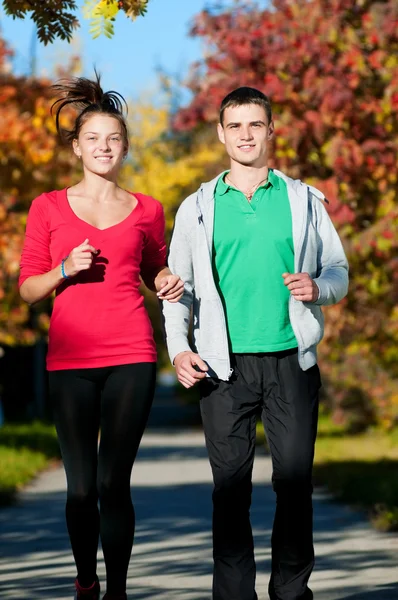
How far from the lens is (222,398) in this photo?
5.10 m

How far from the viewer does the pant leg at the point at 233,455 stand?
507cm

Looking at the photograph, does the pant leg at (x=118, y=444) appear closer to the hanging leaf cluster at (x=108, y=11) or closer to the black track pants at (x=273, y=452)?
the black track pants at (x=273, y=452)

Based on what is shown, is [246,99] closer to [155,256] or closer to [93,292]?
[155,256]

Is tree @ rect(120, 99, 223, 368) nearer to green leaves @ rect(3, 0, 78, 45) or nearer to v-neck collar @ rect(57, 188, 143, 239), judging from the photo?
green leaves @ rect(3, 0, 78, 45)

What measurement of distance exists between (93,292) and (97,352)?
9.6 inches

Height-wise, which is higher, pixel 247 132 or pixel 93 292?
pixel 247 132

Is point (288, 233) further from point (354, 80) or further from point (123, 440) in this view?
point (354, 80)

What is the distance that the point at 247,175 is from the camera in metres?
5.20

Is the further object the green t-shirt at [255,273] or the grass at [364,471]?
the grass at [364,471]

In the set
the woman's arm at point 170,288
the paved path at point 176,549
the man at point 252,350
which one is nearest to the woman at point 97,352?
the woman's arm at point 170,288

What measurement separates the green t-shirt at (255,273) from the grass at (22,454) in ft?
19.6

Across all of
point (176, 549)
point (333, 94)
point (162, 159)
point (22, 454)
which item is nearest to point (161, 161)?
point (162, 159)

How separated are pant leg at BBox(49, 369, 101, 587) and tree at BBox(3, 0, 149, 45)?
164cm

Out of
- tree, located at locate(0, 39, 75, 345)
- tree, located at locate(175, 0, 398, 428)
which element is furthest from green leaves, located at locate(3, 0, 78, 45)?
tree, located at locate(0, 39, 75, 345)
